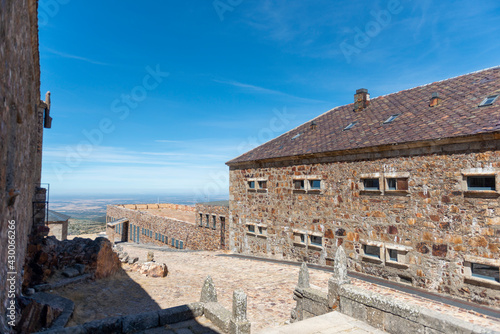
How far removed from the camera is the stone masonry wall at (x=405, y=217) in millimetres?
9742

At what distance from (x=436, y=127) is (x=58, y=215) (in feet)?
77.3

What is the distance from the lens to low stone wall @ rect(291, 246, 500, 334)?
5.36 metres

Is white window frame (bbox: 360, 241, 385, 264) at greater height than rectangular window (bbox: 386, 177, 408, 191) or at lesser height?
lesser

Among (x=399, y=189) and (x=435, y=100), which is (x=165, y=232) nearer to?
(x=399, y=189)

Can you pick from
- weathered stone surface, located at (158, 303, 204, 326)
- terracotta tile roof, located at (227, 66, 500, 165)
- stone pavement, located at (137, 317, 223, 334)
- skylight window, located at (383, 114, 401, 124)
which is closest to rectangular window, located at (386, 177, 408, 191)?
terracotta tile roof, located at (227, 66, 500, 165)

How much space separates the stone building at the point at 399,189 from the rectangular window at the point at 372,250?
0.13 feet

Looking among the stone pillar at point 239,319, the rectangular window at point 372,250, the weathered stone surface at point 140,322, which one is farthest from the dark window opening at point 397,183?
the weathered stone surface at point 140,322

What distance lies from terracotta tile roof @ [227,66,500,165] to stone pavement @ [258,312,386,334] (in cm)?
714

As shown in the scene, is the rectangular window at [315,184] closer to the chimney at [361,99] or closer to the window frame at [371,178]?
the window frame at [371,178]

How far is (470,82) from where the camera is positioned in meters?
13.3

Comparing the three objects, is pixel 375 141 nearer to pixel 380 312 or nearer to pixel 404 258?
pixel 404 258

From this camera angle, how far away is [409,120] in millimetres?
13023

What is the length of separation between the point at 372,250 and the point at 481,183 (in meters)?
4.79

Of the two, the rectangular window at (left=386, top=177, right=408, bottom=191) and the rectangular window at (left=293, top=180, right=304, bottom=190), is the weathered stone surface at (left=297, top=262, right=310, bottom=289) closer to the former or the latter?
the rectangular window at (left=386, top=177, right=408, bottom=191)
